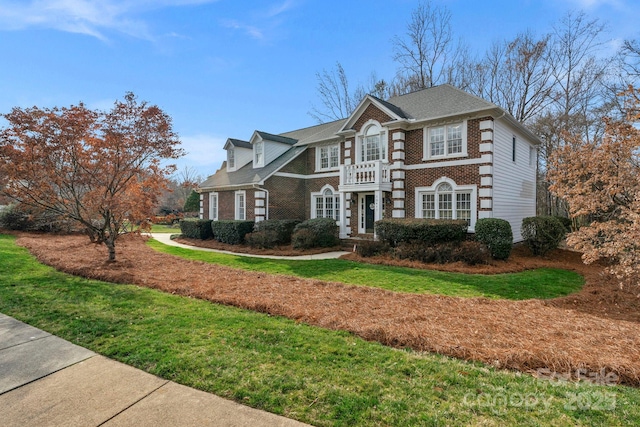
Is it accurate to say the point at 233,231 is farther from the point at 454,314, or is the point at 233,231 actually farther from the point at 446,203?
the point at 454,314

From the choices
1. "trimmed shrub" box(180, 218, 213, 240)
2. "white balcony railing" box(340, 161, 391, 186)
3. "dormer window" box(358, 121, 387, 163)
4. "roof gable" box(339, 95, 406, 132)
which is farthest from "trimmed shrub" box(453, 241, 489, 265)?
"trimmed shrub" box(180, 218, 213, 240)

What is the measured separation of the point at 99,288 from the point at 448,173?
12564 millimetres

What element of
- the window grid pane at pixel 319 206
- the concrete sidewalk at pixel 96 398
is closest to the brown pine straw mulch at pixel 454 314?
the concrete sidewalk at pixel 96 398

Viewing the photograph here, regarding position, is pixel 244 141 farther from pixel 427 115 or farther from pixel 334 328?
pixel 334 328

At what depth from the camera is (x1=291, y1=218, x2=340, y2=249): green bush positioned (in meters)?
15.1

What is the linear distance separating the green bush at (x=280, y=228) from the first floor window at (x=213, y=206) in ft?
17.6

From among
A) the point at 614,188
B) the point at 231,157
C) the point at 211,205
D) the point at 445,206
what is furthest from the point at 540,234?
the point at 231,157

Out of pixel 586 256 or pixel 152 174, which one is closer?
pixel 586 256

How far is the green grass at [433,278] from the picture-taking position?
800 centimetres

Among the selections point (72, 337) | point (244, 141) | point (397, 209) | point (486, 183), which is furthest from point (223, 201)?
point (72, 337)

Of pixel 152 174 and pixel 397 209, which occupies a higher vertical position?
pixel 152 174

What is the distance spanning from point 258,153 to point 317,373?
1838 cm

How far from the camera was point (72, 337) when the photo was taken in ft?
15.2

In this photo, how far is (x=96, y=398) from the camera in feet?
10.4
